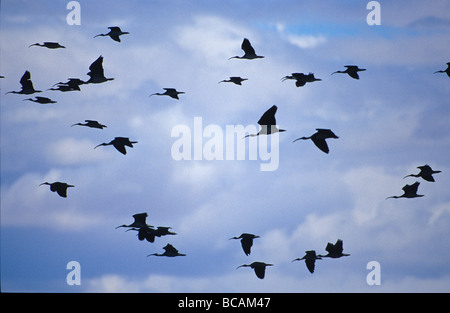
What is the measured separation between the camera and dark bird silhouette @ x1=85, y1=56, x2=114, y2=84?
3638 centimetres

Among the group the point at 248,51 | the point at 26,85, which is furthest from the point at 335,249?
the point at 26,85

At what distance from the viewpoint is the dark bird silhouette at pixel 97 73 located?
36.4 metres

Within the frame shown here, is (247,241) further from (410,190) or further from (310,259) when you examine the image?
(410,190)

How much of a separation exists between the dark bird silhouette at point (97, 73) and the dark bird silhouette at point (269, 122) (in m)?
8.96

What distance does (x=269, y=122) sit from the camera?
33.1 m

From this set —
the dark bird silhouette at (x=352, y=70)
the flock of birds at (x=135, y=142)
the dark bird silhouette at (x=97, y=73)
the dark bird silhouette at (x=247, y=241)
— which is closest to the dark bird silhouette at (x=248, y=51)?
the flock of birds at (x=135, y=142)

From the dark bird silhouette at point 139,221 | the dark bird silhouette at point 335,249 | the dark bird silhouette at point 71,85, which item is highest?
the dark bird silhouette at point 71,85

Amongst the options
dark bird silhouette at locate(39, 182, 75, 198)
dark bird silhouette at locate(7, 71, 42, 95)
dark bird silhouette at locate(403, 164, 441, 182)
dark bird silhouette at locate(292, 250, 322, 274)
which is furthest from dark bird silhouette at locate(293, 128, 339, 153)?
dark bird silhouette at locate(7, 71, 42, 95)

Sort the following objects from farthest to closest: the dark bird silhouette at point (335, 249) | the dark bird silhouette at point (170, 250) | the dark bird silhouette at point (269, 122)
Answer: the dark bird silhouette at point (170, 250)
the dark bird silhouette at point (335, 249)
the dark bird silhouette at point (269, 122)

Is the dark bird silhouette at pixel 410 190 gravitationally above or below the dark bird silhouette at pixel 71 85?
below

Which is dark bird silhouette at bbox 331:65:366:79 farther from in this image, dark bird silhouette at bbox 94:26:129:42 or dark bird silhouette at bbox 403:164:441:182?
dark bird silhouette at bbox 94:26:129:42

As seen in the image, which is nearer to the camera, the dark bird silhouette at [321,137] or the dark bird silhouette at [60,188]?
the dark bird silhouette at [321,137]

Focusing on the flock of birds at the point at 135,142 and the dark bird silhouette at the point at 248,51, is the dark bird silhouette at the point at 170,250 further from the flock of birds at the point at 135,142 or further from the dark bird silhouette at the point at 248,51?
the dark bird silhouette at the point at 248,51
